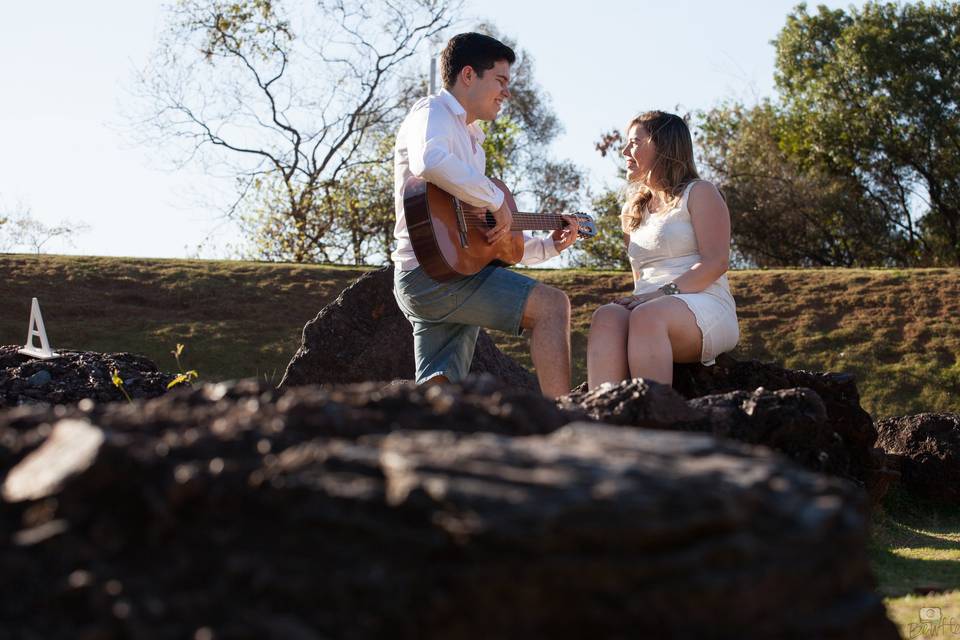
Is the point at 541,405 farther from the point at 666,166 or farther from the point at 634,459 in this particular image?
the point at 666,166

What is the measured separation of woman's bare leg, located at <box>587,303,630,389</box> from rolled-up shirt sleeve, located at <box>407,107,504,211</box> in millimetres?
772

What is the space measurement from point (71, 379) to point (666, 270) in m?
3.63

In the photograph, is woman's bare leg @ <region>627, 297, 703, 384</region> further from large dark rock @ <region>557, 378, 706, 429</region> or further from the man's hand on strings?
large dark rock @ <region>557, 378, 706, 429</region>

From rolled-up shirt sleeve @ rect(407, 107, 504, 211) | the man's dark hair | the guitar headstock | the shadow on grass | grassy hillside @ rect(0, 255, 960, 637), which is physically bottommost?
the shadow on grass

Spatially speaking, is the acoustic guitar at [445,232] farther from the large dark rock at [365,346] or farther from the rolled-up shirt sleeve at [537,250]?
the large dark rock at [365,346]

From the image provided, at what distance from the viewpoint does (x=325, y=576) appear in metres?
1.61

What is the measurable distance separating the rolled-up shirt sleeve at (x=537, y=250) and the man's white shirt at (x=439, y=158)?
1.80ft

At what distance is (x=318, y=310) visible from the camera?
13.3 meters

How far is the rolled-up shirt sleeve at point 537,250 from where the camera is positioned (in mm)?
6066

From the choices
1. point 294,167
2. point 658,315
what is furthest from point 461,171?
point 294,167

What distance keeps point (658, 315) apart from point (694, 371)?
408mm

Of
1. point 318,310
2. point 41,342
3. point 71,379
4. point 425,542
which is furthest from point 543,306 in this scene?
point 318,310
